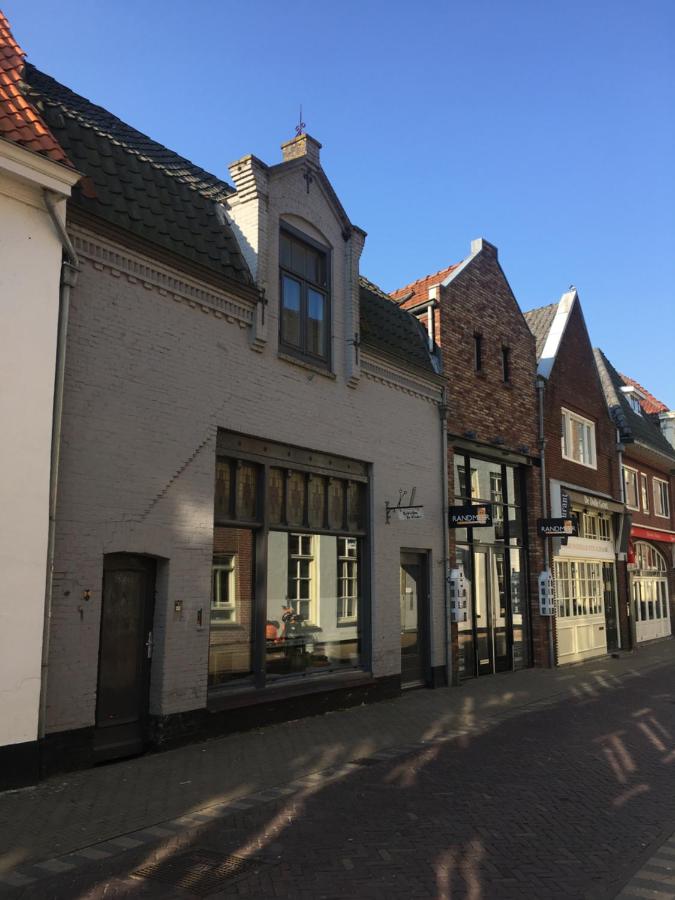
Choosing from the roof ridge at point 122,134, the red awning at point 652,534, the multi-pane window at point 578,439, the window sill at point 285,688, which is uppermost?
the roof ridge at point 122,134

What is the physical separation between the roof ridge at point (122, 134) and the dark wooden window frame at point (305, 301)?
1.21 meters

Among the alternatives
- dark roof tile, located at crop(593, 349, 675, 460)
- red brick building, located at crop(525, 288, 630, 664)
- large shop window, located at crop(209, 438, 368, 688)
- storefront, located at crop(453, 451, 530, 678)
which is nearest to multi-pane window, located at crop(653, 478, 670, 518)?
dark roof tile, located at crop(593, 349, 675, 460)

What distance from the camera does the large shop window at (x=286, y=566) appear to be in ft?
31.9

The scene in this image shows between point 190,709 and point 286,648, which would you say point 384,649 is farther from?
point 190,709

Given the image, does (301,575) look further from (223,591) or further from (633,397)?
(633,397)

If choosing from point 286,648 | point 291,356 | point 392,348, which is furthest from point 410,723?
point 392,348

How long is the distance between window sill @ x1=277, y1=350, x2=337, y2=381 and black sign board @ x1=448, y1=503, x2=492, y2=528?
160 inches

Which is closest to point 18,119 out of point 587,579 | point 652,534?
point 587,579

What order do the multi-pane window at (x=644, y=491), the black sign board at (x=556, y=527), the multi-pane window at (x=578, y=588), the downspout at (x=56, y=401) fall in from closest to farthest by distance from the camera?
1. the downspout at (x=56, y=401)
2. the black sign board at (x=556, y=527)
3. the multi-pane window at (x=578, y=588)
4. the multi-pane window at (x=644, y=491)

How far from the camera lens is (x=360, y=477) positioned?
12.3m

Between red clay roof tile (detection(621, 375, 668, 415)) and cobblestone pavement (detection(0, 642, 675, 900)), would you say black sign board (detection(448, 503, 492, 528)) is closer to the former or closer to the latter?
cobblestone pavement (detection(0, 642, 675, 900))

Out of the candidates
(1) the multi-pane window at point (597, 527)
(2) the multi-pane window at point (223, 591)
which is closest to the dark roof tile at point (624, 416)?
(1) the multi-pane window at point (597, 527)

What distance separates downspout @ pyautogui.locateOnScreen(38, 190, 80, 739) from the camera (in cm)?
710

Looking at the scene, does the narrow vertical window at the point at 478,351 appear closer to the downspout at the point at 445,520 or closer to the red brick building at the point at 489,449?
the red brick building at the point at 489,449
